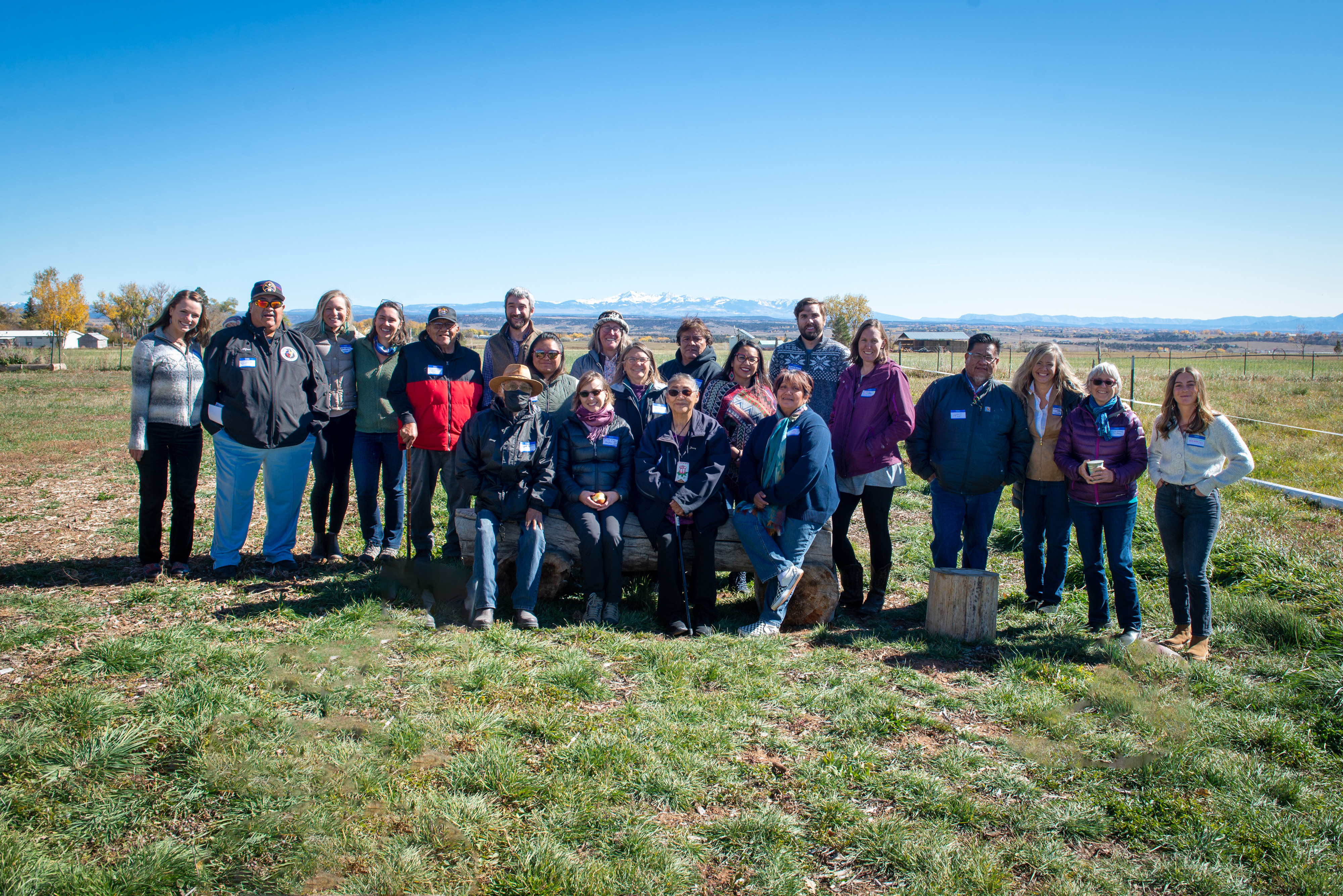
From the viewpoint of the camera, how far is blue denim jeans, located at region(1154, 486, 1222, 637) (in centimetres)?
493

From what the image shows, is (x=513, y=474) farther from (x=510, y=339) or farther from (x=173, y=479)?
(x=173, y=479)

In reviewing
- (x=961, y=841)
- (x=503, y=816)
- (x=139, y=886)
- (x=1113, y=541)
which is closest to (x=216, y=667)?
(x=139, y=886)

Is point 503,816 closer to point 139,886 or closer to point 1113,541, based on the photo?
point 139,886

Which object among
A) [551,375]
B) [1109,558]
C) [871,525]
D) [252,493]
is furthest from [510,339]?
[1109,558]

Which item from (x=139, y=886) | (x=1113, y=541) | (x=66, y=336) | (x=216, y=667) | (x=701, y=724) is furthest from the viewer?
(x=66, y=336)

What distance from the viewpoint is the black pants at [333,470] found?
6.38m

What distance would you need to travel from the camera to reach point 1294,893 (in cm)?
279

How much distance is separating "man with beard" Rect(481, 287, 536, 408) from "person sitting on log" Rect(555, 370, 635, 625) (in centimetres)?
105

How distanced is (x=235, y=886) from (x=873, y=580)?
4505mm

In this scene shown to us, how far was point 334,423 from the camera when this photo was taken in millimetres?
6402

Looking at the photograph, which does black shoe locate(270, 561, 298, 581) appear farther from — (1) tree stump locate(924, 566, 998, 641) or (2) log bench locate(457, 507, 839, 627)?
(1) tree stump locate(924, 566, 998, 641)

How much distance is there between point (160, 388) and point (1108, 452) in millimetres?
6764

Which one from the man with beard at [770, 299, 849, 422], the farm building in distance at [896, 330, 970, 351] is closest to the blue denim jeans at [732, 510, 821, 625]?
the man with beard at [770, 299, 849, 422]

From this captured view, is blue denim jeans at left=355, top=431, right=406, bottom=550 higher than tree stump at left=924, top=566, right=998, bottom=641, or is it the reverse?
blue denim jeans at left=355, top=431, right=406, bottom=550
